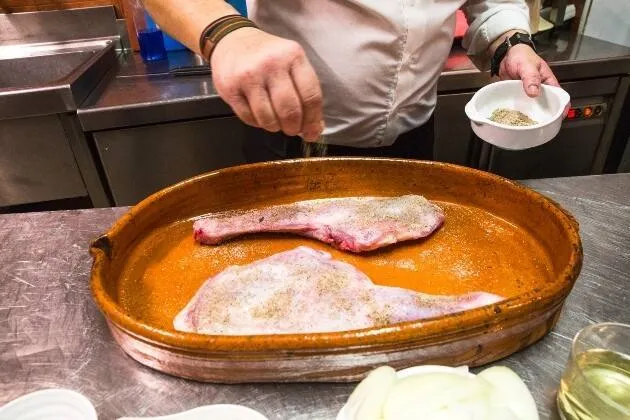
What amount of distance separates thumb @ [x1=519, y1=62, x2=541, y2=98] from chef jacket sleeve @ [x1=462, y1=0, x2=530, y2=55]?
0.25 m

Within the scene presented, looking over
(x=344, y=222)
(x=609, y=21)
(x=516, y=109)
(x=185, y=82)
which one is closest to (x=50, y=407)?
(x=344, y=222)

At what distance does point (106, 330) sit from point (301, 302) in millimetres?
390

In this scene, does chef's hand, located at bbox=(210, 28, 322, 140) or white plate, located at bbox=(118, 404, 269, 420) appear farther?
chef's hand, located at bbox=(210, 28, 322, 140)

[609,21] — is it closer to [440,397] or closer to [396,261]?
[396,261]

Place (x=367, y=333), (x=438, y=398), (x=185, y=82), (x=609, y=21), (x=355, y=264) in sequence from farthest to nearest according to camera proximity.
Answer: (x=609, y=21), (x=185, y=82), (x=355, y=264), (x=367, y=333), (x=438, y=398)

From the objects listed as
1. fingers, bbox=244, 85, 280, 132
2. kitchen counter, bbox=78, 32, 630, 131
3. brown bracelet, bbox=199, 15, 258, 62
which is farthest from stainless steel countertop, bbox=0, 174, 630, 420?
kitchen counter, bbox=78, 32, 630, 131

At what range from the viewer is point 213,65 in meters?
0.93

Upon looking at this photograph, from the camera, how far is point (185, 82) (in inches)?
85.9

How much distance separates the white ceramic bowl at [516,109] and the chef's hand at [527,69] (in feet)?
0.13

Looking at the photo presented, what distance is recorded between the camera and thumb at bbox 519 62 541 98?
4.33 feet

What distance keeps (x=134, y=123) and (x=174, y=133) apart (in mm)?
164

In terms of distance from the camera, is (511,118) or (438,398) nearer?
(438,398)

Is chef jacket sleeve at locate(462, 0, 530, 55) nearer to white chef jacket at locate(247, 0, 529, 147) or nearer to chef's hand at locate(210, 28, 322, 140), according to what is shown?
white chef jacket at locate(247, 0, 529, 147)

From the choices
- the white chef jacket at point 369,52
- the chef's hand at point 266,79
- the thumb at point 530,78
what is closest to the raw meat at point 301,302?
the chef's hand at point 266,79
